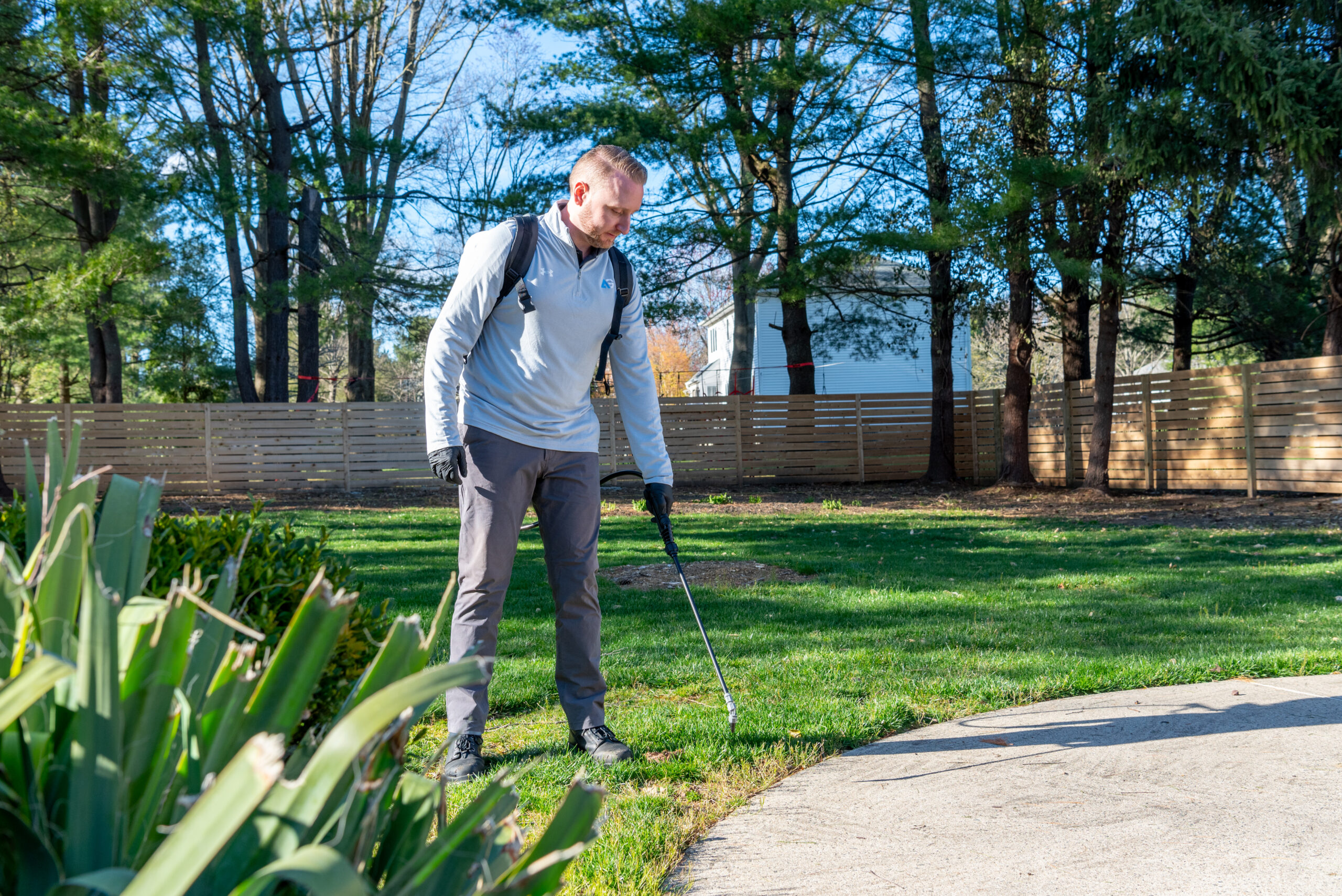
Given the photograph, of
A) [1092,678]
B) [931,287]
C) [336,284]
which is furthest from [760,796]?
[931,287]

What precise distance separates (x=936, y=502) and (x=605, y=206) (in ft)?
42.7

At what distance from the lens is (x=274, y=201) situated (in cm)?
1431

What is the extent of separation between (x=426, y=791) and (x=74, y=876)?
11.7 inches

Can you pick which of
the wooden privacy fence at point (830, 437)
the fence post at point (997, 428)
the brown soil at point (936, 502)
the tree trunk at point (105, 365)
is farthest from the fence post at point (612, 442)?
the tree trunk at point (105, 365)

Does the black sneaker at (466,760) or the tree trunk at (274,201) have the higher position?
the tree trunk at (274,201)

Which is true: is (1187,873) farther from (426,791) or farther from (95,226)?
(95,226)

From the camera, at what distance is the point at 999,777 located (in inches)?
117

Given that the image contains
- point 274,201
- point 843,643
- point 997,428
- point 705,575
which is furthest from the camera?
point 997,428

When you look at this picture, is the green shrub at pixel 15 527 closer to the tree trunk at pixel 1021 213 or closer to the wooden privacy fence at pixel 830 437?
the wooden privacy fence at pixel 830 437

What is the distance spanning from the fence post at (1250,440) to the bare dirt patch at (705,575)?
875 centimetres

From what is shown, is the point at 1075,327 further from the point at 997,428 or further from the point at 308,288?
the point at 308,288

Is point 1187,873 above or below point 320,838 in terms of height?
below

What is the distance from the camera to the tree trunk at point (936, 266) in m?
15.2

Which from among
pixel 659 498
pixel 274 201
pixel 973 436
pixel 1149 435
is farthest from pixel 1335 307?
pixel 274 201
